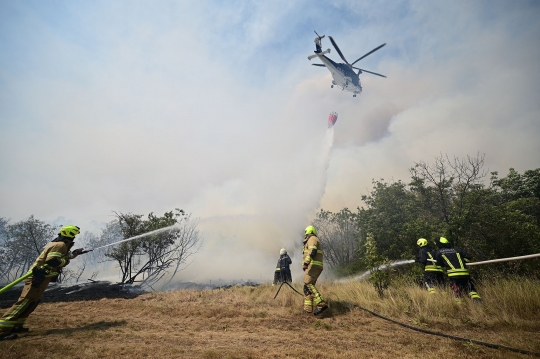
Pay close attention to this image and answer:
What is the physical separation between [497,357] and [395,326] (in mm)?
2267

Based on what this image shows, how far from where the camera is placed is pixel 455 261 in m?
7.63

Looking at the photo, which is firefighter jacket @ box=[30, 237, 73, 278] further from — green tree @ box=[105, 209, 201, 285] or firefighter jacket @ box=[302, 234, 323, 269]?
green tree @ box=[105, 209, 201, 285]

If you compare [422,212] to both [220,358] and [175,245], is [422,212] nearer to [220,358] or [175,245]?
[220,358]

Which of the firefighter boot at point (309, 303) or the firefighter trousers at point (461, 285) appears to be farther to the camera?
the firefighter trousers at point (461, 285)

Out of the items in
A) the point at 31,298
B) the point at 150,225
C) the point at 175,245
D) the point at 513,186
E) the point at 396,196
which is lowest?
the point at 31,298

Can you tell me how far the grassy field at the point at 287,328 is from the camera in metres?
4.09

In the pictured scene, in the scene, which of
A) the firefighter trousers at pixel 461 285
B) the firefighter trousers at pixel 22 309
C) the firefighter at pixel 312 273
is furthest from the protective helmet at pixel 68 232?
the firefighter trousers at pixel 461 285

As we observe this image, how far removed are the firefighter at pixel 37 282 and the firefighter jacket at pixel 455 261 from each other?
1087cm

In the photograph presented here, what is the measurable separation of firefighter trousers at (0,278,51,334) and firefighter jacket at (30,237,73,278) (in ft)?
1.00

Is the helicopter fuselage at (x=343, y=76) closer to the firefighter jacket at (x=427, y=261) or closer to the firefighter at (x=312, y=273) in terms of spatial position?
the firefighter jacket at (x=427, y=261)

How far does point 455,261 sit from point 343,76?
93.8 feet

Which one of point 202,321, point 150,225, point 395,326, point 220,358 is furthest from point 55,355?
point 150,225

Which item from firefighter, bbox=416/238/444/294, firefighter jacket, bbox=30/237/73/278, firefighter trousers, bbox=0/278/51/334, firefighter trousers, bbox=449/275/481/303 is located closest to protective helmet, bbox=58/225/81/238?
firefighter jacket, bbox=30/237/73/278

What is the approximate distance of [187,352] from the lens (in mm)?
4102
